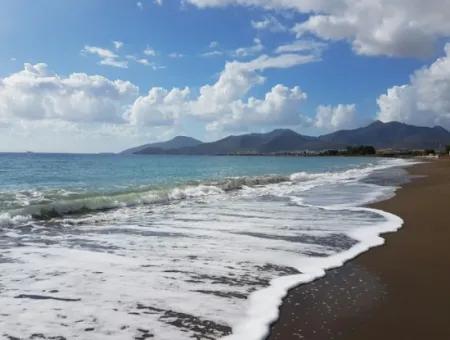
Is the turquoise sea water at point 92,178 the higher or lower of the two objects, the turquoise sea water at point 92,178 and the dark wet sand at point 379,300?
the higher

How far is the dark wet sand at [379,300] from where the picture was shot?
538 centimetres

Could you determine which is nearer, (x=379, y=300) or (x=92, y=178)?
(x=379, y=300)

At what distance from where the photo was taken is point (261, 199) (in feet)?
72.2

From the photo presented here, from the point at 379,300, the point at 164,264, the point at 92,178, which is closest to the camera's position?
the point at 379,300

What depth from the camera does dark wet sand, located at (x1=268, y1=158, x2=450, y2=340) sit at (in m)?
5.38

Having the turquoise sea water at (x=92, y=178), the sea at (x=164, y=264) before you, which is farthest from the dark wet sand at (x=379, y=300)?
the turquoise sea water at (x=92, y=178)

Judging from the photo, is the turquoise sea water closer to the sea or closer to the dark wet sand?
the sea

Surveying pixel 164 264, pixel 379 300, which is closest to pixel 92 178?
pixel 164 264

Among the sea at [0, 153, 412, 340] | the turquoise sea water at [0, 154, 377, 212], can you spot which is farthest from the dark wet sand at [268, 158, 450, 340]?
the turquoise sea water at [0, 154, 377, 212]

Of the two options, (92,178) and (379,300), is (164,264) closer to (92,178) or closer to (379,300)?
Answer: (379,300)

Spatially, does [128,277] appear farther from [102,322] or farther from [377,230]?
[377,230]

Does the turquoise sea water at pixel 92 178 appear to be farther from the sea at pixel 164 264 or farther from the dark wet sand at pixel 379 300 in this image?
the dark wet sand at pixel 379 300

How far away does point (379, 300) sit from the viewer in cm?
650

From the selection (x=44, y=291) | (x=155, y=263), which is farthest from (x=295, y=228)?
(x=44, y=291)
